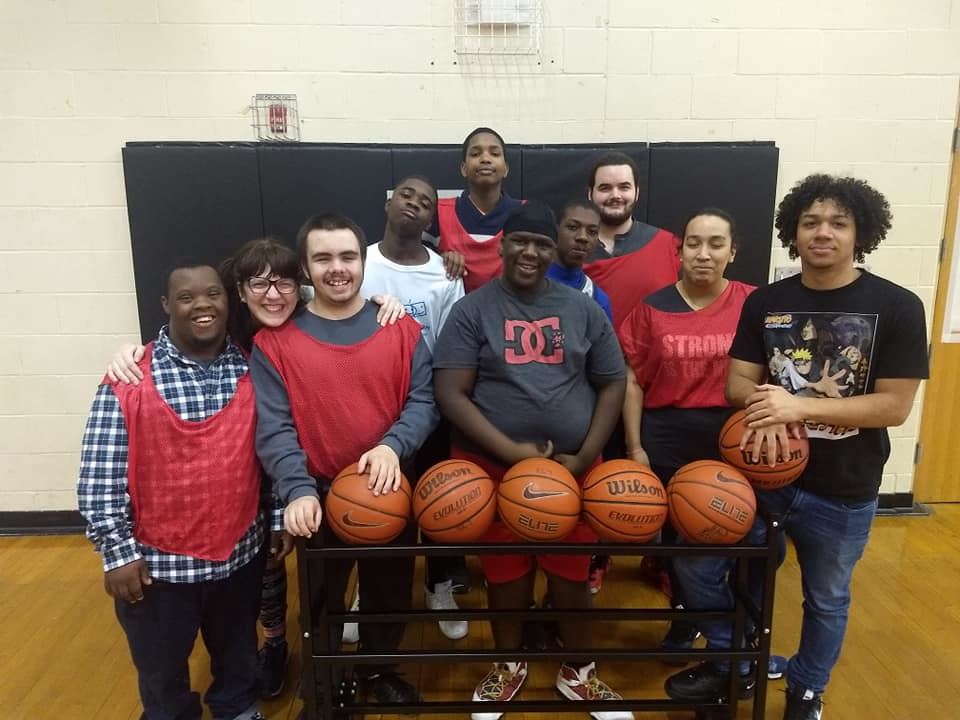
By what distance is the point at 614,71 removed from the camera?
2928 mm

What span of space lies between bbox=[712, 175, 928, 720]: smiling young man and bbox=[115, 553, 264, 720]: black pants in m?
1.50

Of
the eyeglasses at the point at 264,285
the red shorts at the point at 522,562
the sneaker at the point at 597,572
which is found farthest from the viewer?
the sneaker at the point at 597,572

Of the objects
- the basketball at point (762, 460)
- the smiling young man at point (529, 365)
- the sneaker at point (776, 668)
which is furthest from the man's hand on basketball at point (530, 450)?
the sneaker at point (776, 668)

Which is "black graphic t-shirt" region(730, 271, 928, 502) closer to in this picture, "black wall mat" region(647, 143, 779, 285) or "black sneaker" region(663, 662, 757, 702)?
"black sneaker" region(663, 662, 757, 702)

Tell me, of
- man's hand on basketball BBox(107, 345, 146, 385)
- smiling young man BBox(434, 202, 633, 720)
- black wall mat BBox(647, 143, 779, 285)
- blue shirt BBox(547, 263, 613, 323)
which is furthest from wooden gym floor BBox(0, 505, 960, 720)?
black wall mat BBox(647, 143, 779, 285)

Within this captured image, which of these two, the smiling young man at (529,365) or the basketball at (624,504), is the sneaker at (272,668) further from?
the basketball at (624,504)

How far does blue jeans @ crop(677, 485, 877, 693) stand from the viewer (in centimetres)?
172

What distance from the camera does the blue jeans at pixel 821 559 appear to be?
1717 mm

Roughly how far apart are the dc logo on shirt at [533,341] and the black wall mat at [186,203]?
165 cm

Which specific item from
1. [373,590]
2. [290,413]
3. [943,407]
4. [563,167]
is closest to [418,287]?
[290,413]

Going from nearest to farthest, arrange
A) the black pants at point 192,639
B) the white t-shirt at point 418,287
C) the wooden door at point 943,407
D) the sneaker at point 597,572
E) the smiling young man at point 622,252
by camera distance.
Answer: the black pants at point 192,639, the white t-shirt at point 418,287, the smiling young man at point 622,252, the sneaker at point 597,572, the wooden door at point 943,407

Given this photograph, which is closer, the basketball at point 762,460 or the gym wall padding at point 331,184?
the basketball at point 762,460

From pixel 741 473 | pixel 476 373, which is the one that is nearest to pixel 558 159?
pixel 476 373

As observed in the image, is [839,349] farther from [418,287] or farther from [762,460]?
[418,287]
